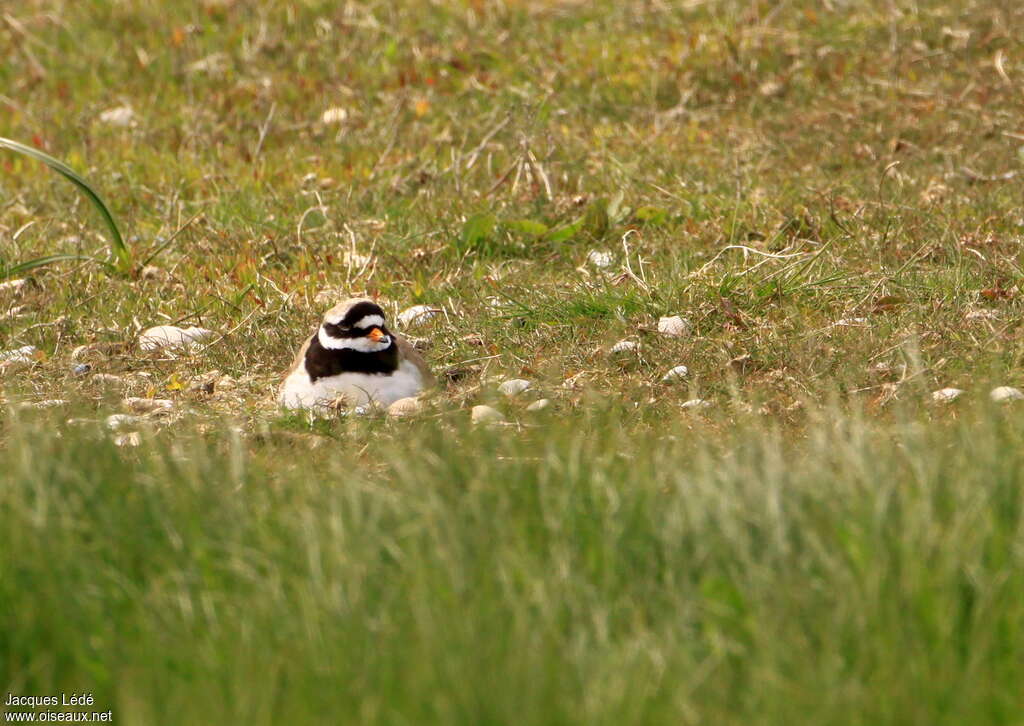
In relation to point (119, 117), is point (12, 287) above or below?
below

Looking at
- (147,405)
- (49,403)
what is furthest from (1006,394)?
(49,403)

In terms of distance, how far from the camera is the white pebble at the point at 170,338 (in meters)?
7.52

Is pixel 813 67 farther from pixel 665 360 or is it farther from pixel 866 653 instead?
pixel 866 653

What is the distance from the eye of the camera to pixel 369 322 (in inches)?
255

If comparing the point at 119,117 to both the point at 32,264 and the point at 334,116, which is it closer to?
the point at 334,116

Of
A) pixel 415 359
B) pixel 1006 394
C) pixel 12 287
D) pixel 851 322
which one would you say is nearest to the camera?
pixel 1006 394

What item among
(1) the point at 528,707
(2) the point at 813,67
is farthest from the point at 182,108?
(1) the point at 528,707

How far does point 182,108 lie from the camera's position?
11.8 meters

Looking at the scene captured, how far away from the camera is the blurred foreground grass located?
3.27 meters

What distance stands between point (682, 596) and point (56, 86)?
10.2 metres

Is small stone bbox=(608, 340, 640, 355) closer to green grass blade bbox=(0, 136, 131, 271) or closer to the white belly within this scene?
the white belly

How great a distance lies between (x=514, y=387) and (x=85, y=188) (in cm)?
279

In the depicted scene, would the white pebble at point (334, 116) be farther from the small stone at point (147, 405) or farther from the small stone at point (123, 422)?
the small stone at point (123, 422)

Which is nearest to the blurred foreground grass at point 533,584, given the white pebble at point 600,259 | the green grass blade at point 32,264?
the green grass blade at point 32,264
